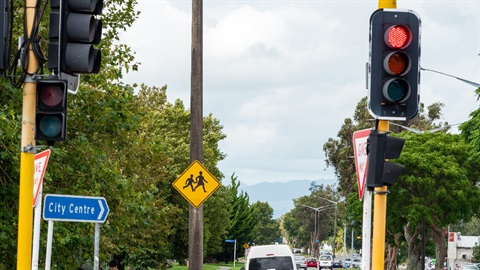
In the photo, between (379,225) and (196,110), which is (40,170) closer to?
(379,225)

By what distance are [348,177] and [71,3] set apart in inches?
3025

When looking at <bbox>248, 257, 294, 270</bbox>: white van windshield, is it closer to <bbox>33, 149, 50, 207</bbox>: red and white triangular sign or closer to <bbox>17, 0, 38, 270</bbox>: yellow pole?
<bbox>33, 149, 50, 207</bbox>: red and white triangular sign

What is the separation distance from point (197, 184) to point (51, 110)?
8250 mm

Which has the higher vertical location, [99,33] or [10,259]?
[99,33]

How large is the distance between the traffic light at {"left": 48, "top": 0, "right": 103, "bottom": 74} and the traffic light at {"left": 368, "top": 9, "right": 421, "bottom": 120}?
267 cm

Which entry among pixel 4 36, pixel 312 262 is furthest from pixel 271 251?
pixel 312 262

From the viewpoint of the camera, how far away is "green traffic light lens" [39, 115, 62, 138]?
10492 millimetres

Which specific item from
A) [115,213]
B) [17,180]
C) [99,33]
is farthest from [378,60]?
[115,213]

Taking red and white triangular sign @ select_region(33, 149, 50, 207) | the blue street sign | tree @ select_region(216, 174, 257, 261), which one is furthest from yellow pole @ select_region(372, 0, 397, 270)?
tree @ select_region(216, 174, 257, 261)


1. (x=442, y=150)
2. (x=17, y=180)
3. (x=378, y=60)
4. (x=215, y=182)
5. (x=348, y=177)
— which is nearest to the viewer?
(x=378, y=60)

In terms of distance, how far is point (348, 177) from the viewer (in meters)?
86.3

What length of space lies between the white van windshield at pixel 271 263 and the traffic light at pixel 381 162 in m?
21.2

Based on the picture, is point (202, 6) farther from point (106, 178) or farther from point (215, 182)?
point (106, 178)

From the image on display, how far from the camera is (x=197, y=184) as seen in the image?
18625 mm
